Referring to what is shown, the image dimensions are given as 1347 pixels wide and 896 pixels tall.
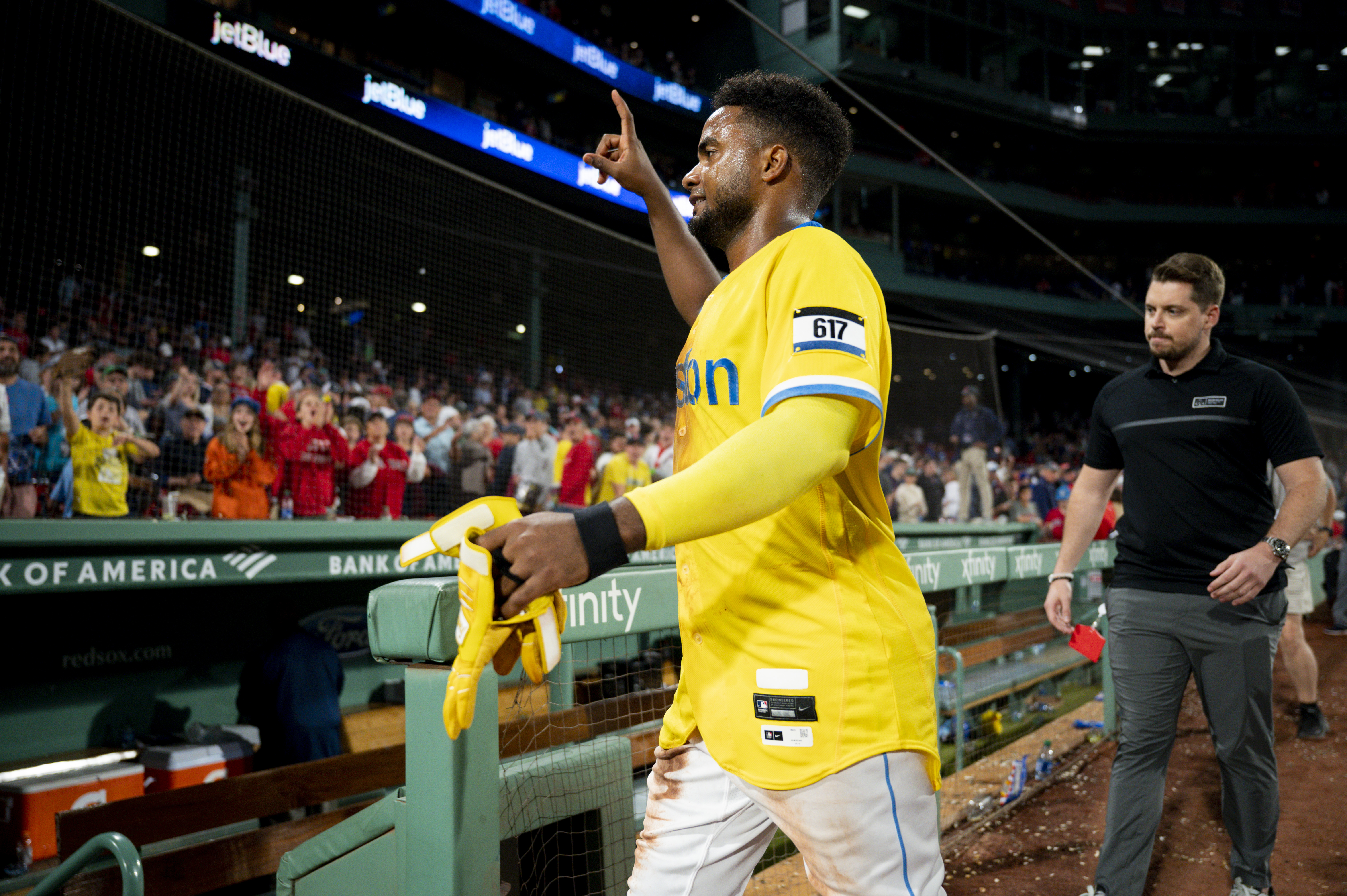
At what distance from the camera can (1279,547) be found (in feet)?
7.83

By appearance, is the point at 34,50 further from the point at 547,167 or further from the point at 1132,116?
the point at 1132,116

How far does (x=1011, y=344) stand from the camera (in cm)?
2675

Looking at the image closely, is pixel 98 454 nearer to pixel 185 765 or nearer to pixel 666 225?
pixel 185 765

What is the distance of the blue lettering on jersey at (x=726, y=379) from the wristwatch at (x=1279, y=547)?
1.92 metres

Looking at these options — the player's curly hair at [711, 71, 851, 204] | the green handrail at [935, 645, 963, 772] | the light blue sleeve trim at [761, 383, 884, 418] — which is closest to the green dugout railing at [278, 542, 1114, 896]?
the light blue sleeve trim at [761, 383, 884, 418]

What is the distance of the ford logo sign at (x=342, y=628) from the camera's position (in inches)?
252

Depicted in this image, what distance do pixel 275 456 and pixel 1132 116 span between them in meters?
33.3

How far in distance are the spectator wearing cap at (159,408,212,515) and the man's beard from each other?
596cm

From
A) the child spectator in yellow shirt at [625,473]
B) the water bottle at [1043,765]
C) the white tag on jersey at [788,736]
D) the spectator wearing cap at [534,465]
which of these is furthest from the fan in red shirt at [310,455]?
the white tag on jersey at [788,736]

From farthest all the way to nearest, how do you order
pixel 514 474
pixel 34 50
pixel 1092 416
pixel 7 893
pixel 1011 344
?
1. pixel 1011 344
2. pixel 34 50
3. pixel 514 474
4. pixel 7 893
5. pixel 1092 416

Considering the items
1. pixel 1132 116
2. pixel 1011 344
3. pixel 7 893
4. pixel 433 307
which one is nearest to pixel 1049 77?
pixel 1132 116

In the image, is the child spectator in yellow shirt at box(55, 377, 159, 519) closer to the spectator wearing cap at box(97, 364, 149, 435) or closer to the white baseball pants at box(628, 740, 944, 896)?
the spectator wearing cap at box(97, 364, 149, 435)

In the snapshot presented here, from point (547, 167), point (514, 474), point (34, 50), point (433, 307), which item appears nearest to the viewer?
point (514, 474)

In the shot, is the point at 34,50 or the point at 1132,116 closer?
the point at 34,50
